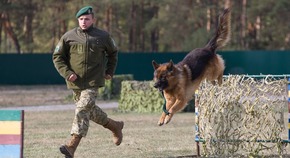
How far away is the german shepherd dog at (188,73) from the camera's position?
1045cm

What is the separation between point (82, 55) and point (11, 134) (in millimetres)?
1760

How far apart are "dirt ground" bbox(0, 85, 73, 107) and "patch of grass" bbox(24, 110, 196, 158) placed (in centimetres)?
817

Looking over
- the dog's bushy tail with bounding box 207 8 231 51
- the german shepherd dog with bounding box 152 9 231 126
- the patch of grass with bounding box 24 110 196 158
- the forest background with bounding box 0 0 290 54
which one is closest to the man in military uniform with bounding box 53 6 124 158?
the german shepherd dog with bounding box 152 9 231 126

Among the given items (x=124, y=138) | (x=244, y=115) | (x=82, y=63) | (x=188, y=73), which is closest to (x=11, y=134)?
(x=82, y=63)

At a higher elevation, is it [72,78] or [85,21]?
[85,21]

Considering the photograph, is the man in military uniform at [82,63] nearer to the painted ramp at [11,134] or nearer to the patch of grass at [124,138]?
the painted ramp at [11,134]

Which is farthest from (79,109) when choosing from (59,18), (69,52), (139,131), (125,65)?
(59,18)

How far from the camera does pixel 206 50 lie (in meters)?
11.5

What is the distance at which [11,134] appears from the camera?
8227 mm

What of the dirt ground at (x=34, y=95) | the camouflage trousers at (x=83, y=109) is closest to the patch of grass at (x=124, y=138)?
the camouflage trousers at (x=83, y=109)

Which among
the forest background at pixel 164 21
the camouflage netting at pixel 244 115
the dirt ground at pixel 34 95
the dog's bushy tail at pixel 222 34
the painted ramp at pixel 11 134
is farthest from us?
the forest background at pixel 164 21

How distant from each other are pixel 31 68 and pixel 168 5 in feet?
50.7

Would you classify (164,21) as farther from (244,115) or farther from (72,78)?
(72,78)

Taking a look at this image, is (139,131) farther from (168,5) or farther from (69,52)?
(168,5)
